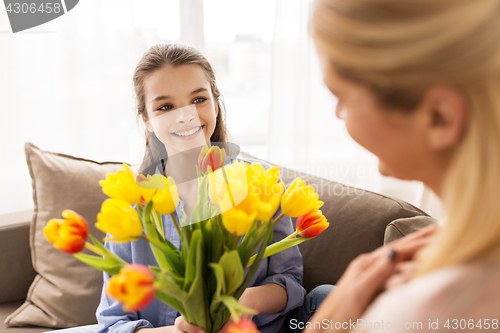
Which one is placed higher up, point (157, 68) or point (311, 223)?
point (157, 68)

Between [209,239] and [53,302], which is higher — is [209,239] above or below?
above

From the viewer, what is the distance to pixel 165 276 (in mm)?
541

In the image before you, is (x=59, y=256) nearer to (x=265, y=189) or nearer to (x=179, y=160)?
(x=179, y=160)

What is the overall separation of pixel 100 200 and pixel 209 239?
1.02 meters

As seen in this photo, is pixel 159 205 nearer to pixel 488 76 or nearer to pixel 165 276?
pixel 165 276

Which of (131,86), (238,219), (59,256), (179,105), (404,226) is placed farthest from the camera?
(131,86)

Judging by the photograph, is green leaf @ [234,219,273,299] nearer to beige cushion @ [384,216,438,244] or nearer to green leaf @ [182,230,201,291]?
green leaf @ [182,230,201,291]

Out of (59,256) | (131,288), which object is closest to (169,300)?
(131,288)

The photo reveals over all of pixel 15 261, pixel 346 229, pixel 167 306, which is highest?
pixel 346 229

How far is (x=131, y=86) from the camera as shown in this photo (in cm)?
169

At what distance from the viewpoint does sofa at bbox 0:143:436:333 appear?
1110mm

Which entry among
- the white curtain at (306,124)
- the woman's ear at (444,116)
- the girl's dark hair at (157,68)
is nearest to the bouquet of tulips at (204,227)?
the woman's ear at (444,116)

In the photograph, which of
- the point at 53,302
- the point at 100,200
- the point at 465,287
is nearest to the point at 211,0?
the point at 100,200

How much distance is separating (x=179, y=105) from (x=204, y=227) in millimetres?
605
